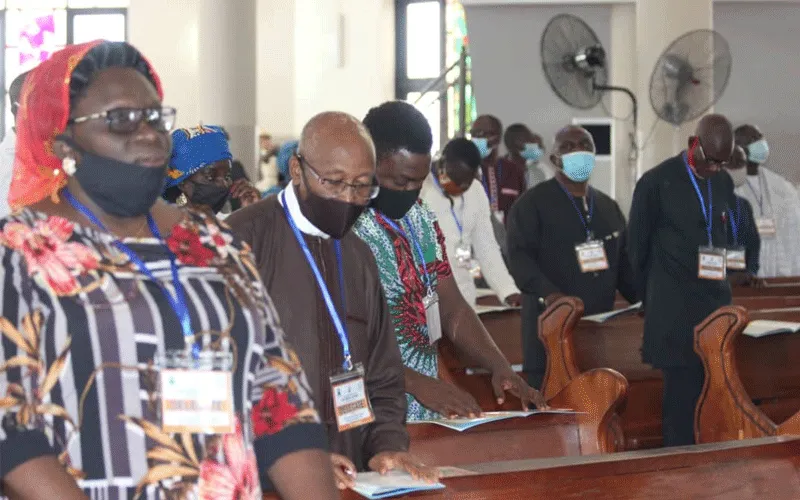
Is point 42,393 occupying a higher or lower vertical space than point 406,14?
lower

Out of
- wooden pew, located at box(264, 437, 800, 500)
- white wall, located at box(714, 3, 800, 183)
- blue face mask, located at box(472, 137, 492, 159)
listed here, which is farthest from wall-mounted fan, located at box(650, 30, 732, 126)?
wooden pew, located at box(264, 437, 800, 500)

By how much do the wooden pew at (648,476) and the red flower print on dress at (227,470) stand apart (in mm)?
641

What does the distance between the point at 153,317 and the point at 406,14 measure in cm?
1964

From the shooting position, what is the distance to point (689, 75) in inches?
410

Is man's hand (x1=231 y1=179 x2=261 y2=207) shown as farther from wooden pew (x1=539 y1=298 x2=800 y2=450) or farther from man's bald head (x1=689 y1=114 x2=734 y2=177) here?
man's bald head (x1=689 y1=114 x2=734 y2=177)

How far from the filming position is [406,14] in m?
21.1

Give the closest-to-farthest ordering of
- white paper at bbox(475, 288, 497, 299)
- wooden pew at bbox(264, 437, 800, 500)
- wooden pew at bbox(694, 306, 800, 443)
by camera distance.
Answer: wooden pew at bbox(264, 437, 800, 500) → wooden pew at bbox(694, 306, 800, 443) → white paper at bbox(475, 288, 497, 299)

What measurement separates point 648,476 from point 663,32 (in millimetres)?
10050

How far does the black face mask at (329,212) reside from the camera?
109 inches

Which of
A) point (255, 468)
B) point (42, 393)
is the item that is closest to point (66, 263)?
point (42, 393)

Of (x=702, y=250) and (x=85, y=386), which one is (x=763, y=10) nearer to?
(x=702, y=250)

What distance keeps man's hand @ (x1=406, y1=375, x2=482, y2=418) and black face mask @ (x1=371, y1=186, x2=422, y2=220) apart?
1.56 ft

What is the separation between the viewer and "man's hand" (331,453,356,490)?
2580 mm

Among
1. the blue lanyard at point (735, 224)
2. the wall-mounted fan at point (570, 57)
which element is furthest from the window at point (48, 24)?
the blue lanyard at point (735, 224)
